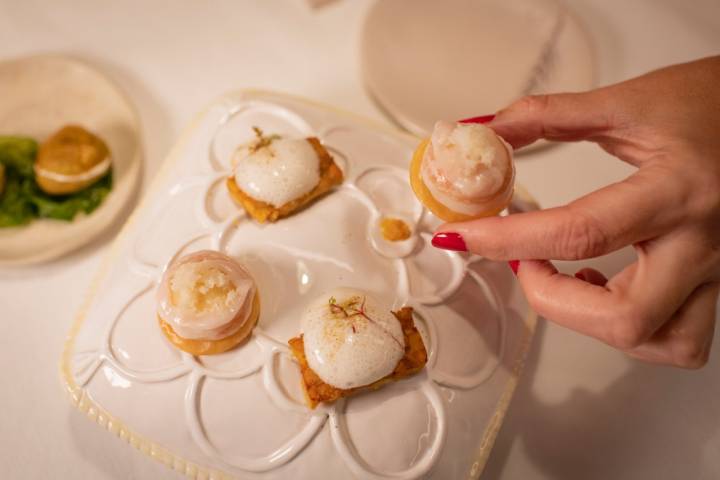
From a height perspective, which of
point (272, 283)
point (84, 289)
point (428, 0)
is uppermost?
point (428, 0)

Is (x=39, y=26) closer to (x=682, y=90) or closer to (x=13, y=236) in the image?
(x=13, y=236)

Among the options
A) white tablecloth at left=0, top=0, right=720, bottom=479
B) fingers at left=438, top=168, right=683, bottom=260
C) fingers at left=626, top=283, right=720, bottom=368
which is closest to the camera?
fingers at left=438, top=168, right=683, bottom=260

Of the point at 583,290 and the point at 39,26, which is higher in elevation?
the point at 39,26

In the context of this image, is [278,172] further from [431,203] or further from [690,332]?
[690,332]

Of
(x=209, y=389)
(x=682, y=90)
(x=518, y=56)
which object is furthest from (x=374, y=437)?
(x=518, y=56)

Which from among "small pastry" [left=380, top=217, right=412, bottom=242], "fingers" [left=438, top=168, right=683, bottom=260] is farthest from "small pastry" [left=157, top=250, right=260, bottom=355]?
"fingers" [left=438, top=168, right=683, bottom=260]

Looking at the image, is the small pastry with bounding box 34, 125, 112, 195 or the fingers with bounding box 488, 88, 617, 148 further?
the small pastry with bounding box 34, 125, 112, 195

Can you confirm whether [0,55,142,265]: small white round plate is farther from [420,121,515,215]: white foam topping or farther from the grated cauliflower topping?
[420,121,515,215]: white foam topping
